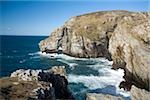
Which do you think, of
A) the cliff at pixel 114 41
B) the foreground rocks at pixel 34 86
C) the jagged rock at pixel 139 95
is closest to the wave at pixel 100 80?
the cliff at pixel 114 41

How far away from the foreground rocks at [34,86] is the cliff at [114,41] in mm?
9554

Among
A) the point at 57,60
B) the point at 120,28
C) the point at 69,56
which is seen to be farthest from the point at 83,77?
the point at 69,56

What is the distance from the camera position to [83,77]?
61.7 metres

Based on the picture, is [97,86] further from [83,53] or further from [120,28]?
[83,53]

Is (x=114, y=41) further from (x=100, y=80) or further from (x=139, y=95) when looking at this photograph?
(x=139, y=95)

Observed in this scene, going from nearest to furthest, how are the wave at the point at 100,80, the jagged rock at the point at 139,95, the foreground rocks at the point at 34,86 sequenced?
the jagged rock at the point at 139,95
the foreground rocks at the point at 34,86
the wave at the point at 100,80

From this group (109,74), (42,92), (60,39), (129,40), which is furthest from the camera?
(60,39)

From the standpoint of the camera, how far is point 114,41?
60.9 m

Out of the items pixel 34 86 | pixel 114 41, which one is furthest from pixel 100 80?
pixel 34 86

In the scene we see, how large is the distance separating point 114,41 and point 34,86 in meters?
30.9

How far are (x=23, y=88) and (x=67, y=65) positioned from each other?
46.6 metres

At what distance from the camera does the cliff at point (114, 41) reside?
42.9 metres

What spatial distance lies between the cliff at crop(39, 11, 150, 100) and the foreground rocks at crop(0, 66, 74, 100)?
9554mm

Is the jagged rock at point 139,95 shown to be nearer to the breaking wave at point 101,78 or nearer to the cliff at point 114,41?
the cliff at point 114,41
